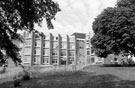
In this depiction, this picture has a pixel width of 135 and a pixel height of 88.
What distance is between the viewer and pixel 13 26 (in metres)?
9.47

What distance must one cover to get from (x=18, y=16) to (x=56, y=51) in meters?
61.8

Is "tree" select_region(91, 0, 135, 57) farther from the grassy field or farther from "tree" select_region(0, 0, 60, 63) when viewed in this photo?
"tree" select_region(0, 0, 60, 63)

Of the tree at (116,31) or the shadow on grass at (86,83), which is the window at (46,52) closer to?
the tree at (116,31)

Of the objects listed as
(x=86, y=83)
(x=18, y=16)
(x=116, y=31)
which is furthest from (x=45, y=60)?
(x=18, y=16)

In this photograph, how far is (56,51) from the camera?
233ft

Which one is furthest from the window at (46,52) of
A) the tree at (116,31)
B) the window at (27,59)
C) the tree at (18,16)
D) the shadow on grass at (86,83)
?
the tree at (18,16)

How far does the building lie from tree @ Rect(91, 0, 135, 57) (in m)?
37.2

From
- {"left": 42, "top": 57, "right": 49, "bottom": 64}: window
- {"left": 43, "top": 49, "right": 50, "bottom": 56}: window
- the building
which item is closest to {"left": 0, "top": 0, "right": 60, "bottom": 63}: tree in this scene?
the building

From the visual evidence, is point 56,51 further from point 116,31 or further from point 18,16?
point 18,16

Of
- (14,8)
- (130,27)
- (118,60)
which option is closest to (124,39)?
(130,27)

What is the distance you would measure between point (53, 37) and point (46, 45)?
473 cm

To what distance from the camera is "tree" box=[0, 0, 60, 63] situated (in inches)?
336

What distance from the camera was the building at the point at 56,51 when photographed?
67500mm

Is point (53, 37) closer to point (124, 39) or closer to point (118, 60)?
point (118, 60)
